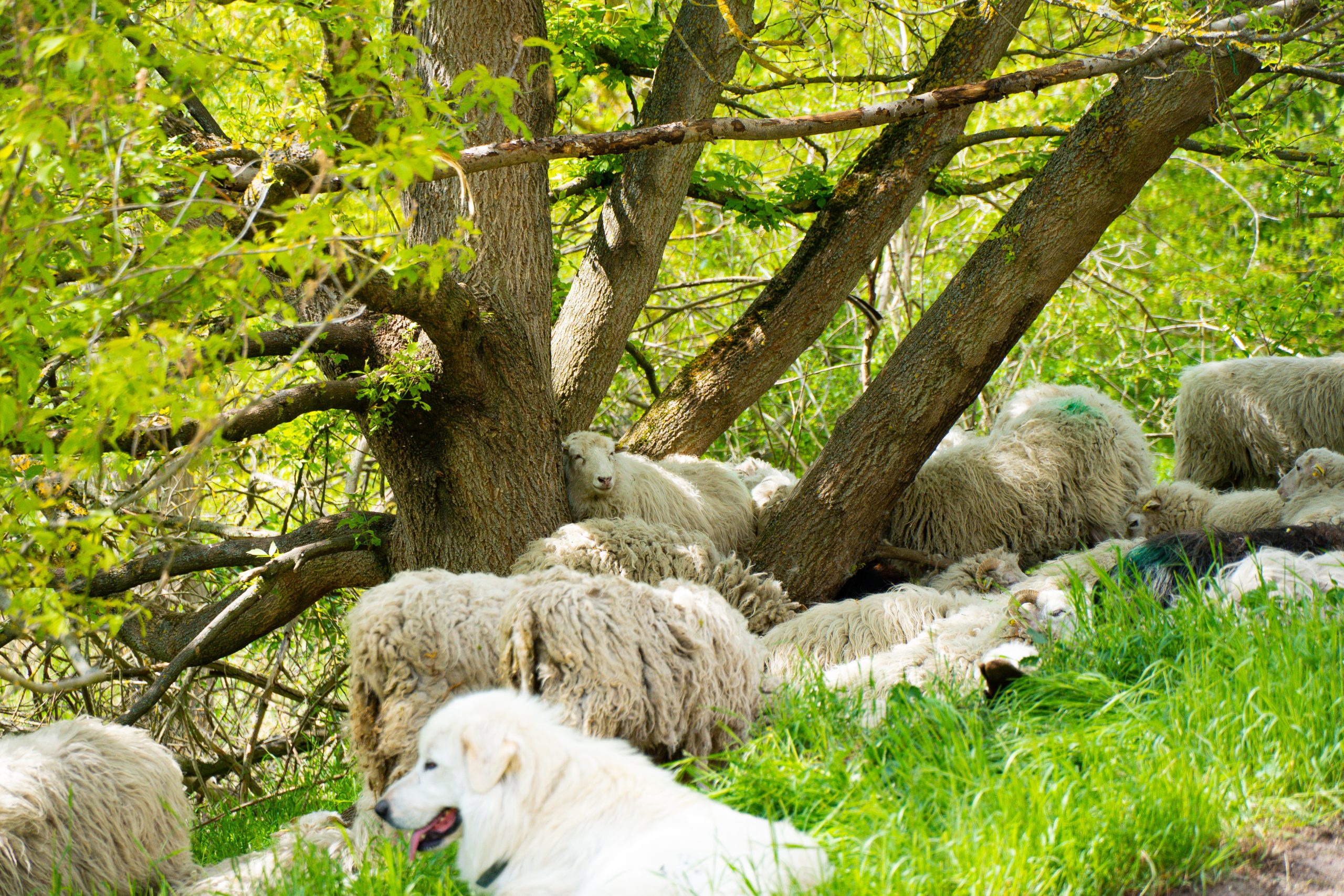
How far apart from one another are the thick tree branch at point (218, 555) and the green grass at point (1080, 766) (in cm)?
257

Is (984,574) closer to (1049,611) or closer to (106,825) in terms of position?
(1049,611)

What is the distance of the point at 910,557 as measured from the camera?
20.9 ft

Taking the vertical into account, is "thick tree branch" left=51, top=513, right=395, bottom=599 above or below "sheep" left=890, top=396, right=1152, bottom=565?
above

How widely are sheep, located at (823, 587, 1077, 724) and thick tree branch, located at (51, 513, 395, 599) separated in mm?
2729

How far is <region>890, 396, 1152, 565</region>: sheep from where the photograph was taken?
674 centimetres

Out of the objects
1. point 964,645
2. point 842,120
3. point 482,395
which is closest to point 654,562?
point 482,395

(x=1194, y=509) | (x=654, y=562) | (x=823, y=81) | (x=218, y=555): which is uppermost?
(x=823, y=81)

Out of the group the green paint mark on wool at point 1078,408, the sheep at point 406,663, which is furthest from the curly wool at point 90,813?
the green paint mark on wool at point 1078,408

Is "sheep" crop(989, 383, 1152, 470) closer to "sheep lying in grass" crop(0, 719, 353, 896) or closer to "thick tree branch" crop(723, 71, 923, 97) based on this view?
"thick tree branch" crop(723, 71, 923, 97)

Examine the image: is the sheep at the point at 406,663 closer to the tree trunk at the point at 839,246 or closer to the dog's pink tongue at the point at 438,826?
the dog's pink tongue at the point at 438,826

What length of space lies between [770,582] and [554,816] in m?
2.83

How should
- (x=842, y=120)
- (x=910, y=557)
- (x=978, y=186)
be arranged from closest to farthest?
(x=842, y=120), (x=910, y=557), (x=978, y=186)

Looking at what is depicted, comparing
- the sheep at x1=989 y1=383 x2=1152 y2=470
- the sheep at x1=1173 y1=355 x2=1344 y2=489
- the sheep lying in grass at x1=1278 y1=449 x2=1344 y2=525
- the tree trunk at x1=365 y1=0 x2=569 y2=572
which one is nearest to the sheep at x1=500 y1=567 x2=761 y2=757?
the tree trunk at x1=365 y1=0 x2=569 y2=572

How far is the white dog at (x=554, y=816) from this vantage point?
106 inches
